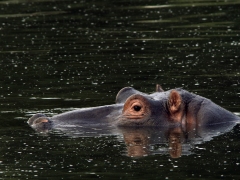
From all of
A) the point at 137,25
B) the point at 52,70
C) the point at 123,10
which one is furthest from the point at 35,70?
the point at 123,10

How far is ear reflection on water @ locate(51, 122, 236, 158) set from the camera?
10.1 metres

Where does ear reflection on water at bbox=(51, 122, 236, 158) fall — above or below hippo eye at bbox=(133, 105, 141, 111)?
below

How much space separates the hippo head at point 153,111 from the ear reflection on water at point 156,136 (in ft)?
0.38

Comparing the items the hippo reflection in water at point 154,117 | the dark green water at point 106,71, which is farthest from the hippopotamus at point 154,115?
the dark green water at point 106,71

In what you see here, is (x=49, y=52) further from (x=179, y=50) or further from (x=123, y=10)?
(x=123, y=10)

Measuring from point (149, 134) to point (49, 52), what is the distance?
341 inches

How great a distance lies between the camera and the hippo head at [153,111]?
11.2m

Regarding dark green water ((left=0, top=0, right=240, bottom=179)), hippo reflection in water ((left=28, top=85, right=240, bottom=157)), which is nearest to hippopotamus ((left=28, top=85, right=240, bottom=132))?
hippo reflection in water ((left=28, top=85, right=240, bottom=157))

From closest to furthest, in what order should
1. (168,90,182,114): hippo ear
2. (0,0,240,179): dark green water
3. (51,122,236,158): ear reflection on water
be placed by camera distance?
1. (0,0,240,179): dark green water
2. (51,122,236,158): ear reflection on water
3. (168,90,182,114): hippo ear

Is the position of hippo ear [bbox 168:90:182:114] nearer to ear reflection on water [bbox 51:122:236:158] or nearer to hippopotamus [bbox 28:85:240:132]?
hippopotamus [bbox 28:85:240:132]

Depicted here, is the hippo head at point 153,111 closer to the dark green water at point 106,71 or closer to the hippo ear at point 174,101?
the hippo ear at point 174,101

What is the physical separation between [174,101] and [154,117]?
1.17 feet

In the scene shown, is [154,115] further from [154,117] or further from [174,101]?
[174,101]

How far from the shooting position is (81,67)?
17.1 m
